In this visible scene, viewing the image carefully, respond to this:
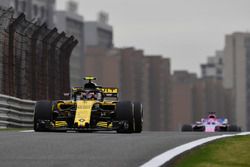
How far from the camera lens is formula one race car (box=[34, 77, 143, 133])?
19.8m

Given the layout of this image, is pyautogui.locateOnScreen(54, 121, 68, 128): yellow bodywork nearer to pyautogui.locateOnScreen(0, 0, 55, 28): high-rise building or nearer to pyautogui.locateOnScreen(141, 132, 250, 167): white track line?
pyautogui.locateOnScreen(141, 132, 250, 167): white track line

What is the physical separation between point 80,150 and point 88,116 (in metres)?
Result: 7.93

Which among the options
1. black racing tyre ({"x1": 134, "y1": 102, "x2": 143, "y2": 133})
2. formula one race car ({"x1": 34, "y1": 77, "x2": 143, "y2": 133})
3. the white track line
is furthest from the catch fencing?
the white track line

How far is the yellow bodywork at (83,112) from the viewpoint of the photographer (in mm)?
19891

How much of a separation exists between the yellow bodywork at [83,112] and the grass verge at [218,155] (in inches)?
262

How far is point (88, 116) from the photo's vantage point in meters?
20.0

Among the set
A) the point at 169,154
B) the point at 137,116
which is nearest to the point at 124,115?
the point at 137,116

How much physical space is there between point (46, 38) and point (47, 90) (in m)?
1.92

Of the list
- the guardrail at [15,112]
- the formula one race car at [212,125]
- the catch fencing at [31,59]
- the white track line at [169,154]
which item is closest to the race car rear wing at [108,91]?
the guardrail at [15,112]

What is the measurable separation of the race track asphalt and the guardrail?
9179mm

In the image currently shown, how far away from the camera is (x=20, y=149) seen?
39.7 feet

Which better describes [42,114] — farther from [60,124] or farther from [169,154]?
[169,154]

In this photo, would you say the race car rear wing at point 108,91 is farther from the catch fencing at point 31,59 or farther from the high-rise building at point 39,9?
the high-rise building at point 39,9

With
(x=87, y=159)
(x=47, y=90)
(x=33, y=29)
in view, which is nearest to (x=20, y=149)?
(x=87, y=159)
